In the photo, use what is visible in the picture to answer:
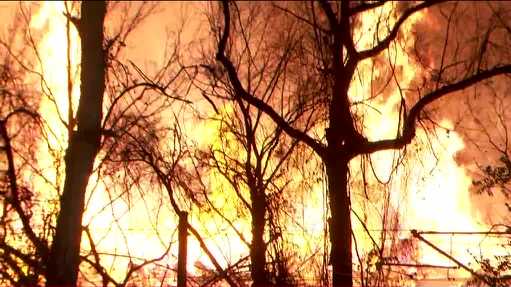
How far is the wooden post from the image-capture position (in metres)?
8.48

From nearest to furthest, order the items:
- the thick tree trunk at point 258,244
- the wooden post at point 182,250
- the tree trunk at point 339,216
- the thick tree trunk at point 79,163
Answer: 1. the thick tree trunk at point 79,163
2. the wooden post at point 182,250
3. the tree trunk at point 339,216
4. the thick tree trunk at point 258,244

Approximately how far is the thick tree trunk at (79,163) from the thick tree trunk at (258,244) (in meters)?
6.60

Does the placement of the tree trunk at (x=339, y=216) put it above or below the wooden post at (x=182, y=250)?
above

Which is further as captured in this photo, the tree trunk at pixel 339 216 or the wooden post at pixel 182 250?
the tree trunk at pixel 339 216

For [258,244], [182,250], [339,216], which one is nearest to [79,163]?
[182,250]

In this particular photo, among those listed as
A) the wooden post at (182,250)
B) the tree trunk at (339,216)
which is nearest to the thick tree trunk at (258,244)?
the tree trunk at (339,216)

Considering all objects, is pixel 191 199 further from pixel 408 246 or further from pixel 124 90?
pixel 408 246

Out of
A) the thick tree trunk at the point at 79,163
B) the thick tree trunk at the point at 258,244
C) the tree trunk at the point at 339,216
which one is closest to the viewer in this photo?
the thick tree trunk at the point at 79,163

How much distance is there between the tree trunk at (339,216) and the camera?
12.2m

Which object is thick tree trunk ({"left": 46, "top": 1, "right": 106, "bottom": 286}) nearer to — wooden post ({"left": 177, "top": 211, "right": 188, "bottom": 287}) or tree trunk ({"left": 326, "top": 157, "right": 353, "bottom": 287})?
wooden post ({"left": 177, "top": 211, "right": 188, "bottom": 287})

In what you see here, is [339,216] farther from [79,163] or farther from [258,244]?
[79,163]

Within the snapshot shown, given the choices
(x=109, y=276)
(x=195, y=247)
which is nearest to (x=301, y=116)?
(x=195, y=247)

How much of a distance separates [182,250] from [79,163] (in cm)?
198

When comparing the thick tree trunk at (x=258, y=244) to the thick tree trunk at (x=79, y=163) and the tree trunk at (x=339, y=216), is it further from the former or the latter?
the thick tree trunk at (x=79, y=163)
